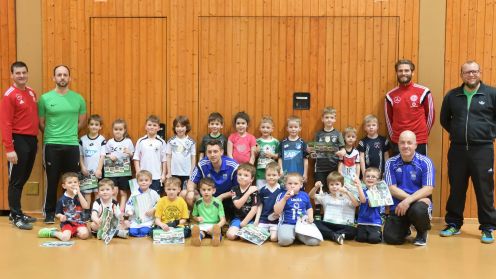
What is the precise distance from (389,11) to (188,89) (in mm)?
3019

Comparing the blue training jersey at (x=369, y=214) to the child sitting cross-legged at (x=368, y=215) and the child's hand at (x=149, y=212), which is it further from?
the child's hand at (x=149, y=212)

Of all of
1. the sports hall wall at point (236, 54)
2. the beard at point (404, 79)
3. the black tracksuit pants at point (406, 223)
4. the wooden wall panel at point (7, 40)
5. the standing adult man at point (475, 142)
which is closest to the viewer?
the black tracksuit pants at point (406, 223)

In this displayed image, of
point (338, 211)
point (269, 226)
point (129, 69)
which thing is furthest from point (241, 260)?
point (129, 69)

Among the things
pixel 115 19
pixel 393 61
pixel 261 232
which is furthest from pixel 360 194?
pixel 115 19

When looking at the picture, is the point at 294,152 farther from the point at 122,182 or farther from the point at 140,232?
the point at 122,182

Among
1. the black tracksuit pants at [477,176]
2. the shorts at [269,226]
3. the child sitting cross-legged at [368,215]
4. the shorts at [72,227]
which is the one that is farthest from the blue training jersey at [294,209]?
the shorts at [72,227]

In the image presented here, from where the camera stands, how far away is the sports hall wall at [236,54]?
6.77m

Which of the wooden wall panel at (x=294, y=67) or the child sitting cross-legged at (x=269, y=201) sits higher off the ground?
the wooden wall panel at (x=294, y=67)

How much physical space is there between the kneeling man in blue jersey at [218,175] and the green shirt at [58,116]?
5.73 ft

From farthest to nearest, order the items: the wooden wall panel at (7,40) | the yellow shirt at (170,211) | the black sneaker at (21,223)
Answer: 1. the wooden wall panel at (7,40)
2. the black sneaker at (21,223)
3. the yellow shirt at (170,211)

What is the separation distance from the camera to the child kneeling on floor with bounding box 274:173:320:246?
215 inches

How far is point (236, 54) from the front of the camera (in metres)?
6.91

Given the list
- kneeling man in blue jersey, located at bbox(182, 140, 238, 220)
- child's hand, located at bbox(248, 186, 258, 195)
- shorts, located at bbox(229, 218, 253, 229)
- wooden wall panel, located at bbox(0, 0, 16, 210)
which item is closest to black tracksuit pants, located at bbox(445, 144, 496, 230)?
child's hand, located at bbox(248, 186, 258, 195)

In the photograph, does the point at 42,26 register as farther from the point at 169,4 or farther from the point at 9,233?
the point at 9,233
